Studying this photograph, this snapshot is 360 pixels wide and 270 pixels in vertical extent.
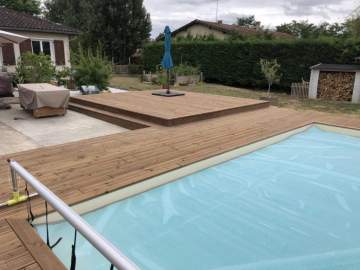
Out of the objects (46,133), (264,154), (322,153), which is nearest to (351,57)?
(322,153)

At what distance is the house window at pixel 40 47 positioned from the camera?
588 inches

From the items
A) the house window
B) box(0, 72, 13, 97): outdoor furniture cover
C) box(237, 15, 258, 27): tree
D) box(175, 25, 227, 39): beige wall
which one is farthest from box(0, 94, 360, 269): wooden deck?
box(237, 15, 258, 27): tree

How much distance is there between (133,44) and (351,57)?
56.0ft

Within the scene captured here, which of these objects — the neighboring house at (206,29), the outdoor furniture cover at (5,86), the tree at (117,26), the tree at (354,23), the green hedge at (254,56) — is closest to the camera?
the outdoor furniture cover at (5,86)

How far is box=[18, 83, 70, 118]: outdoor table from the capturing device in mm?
6566

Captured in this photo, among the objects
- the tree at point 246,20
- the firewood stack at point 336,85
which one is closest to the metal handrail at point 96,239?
the firewood stack at point 336,85

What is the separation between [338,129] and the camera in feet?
19.1

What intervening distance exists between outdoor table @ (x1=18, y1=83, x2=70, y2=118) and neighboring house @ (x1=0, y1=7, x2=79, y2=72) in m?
8.20

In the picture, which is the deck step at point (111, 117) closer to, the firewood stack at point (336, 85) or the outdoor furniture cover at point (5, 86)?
the outdoor furniture cover at point (5, 86)

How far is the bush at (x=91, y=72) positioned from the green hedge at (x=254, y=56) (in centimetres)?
792

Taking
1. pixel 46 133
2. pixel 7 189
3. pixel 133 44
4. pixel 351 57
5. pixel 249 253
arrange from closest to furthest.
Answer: pixel 249 253 → pixel 7 189 → pixel 46 133 → pixel 351 57 → pixel 133 44

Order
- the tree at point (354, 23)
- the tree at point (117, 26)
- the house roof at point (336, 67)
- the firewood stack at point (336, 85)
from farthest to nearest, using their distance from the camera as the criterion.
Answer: the tree at point (117, 26) → the tree at point (354, 23) → the firewood stack at point (336, 85) → the house roof at point (336, 67)

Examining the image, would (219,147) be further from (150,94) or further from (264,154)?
(150,94)

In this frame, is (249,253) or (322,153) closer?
(249,253)
